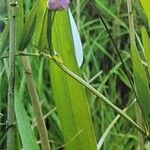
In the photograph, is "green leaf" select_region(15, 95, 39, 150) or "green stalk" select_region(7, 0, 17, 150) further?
"green leaf" select_region(15, 95, 39, 150)

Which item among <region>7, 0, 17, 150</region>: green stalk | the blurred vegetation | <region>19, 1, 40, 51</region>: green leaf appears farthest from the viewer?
the blurred vegetation

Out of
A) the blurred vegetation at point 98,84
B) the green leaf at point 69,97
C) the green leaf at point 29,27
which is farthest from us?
the blurred vegetation at point 98,84

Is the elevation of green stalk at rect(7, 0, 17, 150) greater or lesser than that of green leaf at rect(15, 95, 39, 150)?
greater

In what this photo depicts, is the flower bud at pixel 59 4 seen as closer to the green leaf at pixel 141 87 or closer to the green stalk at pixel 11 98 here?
→ the green stalk at pixel 11 98

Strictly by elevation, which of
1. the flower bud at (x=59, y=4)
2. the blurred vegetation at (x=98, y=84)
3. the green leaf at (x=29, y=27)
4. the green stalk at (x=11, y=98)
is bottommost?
the blurred vegetation at (x=98, y=84)

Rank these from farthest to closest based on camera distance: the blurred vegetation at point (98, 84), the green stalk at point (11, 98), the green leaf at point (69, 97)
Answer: the blurred vegetation at point (98, 84) → the green leaf at point (69, 97) → the green stalk at point (11, 98)

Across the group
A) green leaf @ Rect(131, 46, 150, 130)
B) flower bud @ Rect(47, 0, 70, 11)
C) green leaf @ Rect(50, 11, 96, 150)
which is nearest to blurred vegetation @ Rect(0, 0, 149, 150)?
green leaf @ Rect(50, 11, 96, 150)

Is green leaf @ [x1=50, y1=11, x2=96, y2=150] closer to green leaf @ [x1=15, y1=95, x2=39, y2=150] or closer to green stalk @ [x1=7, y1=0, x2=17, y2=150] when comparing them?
green leaf @ [x1=15, y1=95, x2=39, y2=150]

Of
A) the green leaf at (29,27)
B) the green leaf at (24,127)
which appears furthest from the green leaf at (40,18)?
the green leaf at (24,127)

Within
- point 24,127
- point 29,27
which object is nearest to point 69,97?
point 24,127
